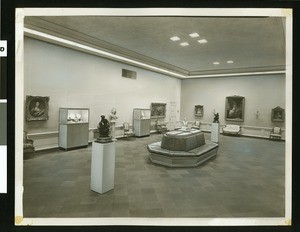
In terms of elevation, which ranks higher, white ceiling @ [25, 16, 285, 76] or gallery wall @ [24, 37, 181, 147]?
white ceiling @ [25, 16, 285, 76]

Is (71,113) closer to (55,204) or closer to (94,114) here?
(94,114)

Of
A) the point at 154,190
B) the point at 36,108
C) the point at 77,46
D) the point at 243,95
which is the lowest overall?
the point at 154,190

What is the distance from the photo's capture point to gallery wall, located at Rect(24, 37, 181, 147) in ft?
21.8

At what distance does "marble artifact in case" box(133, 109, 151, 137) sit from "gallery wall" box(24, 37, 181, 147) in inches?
13.3

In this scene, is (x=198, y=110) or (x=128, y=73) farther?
(x=198, y=110)

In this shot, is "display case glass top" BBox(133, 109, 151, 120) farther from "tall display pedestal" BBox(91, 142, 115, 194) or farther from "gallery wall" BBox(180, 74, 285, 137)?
"tall display pedestal" BBox(91, 142, 115, 194)

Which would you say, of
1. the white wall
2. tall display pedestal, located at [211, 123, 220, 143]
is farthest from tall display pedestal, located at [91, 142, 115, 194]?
tall display pedestal, located at [211, 123, 220, 143]

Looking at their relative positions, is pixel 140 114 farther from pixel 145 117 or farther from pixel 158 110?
pixel 158 110

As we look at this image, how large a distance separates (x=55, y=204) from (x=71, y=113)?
4935 mm

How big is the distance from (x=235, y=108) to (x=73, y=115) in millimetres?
10373

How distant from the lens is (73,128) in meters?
7.40

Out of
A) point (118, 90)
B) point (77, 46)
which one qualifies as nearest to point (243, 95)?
point (118, 90)

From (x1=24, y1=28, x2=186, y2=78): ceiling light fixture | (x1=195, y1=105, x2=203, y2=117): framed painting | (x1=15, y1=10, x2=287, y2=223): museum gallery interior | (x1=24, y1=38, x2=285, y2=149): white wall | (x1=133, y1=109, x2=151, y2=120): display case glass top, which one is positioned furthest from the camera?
(x1=195, y1=105, x2=203, y2=117): framed painting
